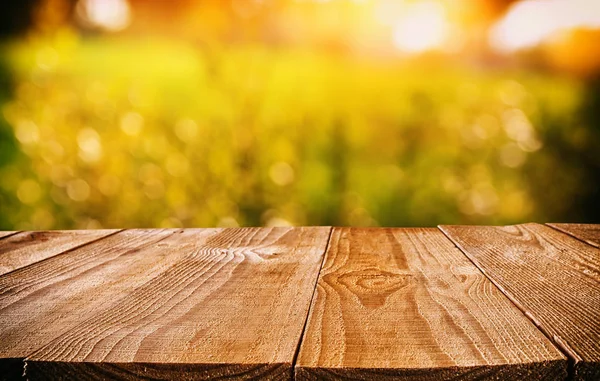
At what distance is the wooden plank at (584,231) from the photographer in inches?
43.6

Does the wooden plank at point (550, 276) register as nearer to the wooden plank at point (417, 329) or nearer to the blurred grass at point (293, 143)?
the wooden plank at point (417, 329)

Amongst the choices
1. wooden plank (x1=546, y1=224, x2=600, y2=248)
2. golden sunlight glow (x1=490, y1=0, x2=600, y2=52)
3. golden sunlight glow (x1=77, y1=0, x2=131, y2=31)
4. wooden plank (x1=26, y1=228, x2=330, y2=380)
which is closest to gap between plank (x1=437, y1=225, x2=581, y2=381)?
wooden plank (x1=26, y1=228, x2=330, y2=380)

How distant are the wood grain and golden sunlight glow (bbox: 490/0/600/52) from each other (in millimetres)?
2134

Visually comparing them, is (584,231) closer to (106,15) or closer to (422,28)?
(422,28)

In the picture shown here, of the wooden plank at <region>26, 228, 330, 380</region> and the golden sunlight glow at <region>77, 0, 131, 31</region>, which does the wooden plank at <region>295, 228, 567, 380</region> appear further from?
the golden sunlight glow at <region>77, 0, 131, 31</region>

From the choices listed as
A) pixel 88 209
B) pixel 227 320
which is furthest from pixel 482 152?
pixel 227 320

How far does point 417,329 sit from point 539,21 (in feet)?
8.35

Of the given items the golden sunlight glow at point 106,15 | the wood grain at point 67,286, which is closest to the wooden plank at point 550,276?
the wood grain at point 67,286

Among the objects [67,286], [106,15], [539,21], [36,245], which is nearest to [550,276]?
[67,286]

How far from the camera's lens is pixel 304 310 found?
670 mm

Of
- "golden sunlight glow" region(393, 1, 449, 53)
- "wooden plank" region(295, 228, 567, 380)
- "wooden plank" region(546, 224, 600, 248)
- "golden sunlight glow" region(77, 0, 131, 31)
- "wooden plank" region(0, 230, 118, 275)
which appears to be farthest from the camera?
"golden sunlight glow" region(77, 0, 131, 31)

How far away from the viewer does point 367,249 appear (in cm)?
102

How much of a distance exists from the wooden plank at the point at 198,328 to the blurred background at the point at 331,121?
1.85m

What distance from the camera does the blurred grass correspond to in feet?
8.98
